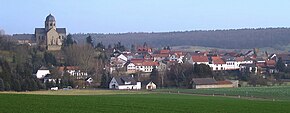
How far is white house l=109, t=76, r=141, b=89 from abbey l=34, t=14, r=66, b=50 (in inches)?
1059

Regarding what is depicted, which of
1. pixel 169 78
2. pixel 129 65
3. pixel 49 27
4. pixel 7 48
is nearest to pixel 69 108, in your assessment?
pixel 169 78

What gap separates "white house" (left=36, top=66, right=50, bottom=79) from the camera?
86250mm

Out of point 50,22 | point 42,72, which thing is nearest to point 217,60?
point 50,22

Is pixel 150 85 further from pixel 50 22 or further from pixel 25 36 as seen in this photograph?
pixel 25 36

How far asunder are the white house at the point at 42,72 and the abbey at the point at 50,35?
17.1 m

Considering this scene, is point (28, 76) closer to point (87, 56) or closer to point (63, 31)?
point (87, 56)

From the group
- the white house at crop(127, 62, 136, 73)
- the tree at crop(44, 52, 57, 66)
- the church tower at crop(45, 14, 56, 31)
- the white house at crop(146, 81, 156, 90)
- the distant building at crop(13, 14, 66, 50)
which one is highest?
the church tower at crop(45, 14, 56, 31)

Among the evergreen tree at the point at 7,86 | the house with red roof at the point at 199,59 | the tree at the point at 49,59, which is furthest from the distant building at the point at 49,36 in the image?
the evergreen tree at the point at 7,86

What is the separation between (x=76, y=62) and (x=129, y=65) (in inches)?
555

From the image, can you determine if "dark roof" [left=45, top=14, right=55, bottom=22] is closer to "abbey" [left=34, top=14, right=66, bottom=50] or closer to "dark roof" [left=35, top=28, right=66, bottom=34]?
"abbey" [left=34, top=14, right=66, bottom=50]

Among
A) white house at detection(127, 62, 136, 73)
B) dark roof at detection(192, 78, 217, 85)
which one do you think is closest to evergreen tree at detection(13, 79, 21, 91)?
dark roof at detection(192, 78, 217, 85)

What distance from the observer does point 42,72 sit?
287 ft

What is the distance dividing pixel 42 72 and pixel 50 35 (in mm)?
24705

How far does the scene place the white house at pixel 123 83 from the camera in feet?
265
